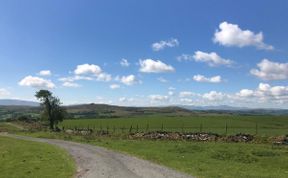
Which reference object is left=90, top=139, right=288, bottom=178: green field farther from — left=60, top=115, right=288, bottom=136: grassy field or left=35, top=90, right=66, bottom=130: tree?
left=35, top=90, right=66, bottom=130: tree

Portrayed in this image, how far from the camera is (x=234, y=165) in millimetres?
31484

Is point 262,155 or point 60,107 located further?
point 60,107

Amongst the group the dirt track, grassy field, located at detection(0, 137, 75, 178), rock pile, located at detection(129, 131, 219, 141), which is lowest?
grassy field, located at detection(0, 137, 75, 178)

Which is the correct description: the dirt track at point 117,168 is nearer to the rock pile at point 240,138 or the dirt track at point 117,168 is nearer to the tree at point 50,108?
the rock pile at point 240,138

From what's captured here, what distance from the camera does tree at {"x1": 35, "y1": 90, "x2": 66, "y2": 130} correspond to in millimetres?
Result: 107625

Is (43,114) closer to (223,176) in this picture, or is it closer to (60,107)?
(60,107)

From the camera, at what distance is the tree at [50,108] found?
108 metres

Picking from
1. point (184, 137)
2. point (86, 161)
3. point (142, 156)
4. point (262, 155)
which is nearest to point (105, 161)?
point (86, 161)

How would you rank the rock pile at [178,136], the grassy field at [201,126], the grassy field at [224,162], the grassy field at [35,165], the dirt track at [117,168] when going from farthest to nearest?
the grassy field at [201,126] < the rock pile at [178,136] < the grassy field at [35,165] < the grassy field at [224,162] < the dirt track at [117,168]

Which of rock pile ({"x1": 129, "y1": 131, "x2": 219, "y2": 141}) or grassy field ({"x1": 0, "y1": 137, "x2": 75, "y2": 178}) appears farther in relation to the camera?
rock pile ({"x1": 129, "y1": 131, "x2": 219, "y2": 141})

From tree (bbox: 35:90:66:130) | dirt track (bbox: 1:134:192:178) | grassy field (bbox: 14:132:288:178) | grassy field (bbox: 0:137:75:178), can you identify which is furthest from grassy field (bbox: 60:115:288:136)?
grassy field (bbox: 0:137:75:178)

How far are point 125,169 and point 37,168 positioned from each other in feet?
24.1

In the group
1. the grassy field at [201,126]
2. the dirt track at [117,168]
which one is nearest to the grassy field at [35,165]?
the dirt track at [117,168]

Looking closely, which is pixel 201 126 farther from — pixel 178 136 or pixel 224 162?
pixel 224 162
